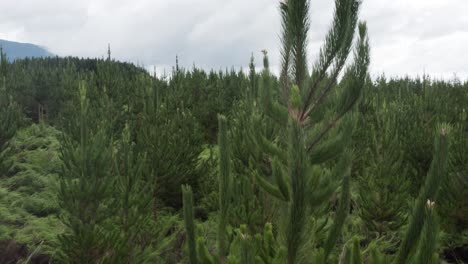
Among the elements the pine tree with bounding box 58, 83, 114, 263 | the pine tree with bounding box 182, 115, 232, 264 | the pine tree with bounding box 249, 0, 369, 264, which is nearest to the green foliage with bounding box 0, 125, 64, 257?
the pine tree with bounding box 58, 83, 114, 263

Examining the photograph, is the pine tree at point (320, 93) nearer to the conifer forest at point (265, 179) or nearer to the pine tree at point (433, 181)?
the conifer forest at point (265, 179)

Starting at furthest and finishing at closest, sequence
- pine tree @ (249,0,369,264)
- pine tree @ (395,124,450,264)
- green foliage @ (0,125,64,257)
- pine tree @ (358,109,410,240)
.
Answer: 1. green foliage @ (0,125,64,257)
2. pine tree @ (358,109,410,240)
3. pine tree @ (249,0,369,264)
4. pine tree @ (395,124,450,264)

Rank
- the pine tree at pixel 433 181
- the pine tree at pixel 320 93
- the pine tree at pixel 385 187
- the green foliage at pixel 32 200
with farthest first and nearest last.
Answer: the green foliage at pixel 32 200
the pine tree at pixel 385 187
the pine tree at pixel 320 93
the pine tree at pixel 433 181

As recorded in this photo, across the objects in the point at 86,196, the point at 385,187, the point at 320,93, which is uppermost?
the point at 320,93

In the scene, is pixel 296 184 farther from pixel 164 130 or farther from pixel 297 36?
pixel 164 130

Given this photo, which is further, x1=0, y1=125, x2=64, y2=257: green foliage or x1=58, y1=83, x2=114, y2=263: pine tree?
x1=0, y1=125, x2=64, y2=257: green foliage

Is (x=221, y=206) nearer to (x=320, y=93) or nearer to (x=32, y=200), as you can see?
(x=320, y=93)

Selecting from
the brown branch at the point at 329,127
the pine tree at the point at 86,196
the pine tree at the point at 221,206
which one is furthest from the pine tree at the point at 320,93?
the pine tree at the point at 86,196

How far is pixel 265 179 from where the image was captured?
4004 mm

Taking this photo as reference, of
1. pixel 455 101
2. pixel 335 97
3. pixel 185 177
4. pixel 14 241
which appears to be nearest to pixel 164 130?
pixel 185 177

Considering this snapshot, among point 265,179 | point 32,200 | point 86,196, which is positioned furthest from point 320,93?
point 32,200

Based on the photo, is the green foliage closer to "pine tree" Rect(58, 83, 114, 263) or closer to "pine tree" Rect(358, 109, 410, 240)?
"pine tree" Rect(58, 83, 114, 263)

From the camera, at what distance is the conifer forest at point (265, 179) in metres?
3.37

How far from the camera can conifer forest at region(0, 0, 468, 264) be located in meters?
3.37
